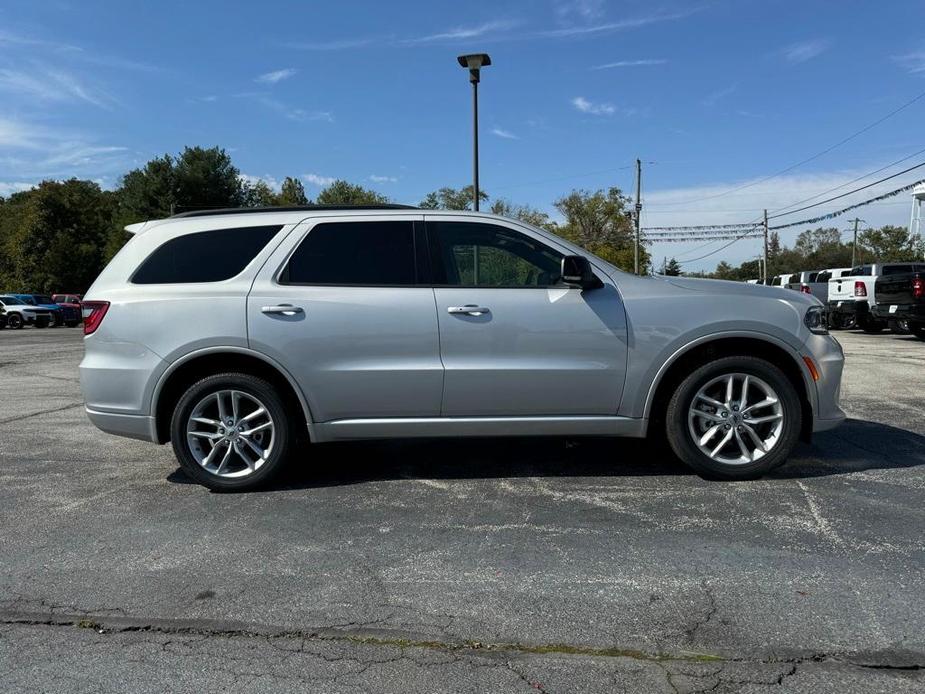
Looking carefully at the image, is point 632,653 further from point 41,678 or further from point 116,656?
point 41,678

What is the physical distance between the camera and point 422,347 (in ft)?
14.9

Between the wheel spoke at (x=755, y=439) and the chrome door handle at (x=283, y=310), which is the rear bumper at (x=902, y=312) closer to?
the wheel spoke at (x=755, y=439)

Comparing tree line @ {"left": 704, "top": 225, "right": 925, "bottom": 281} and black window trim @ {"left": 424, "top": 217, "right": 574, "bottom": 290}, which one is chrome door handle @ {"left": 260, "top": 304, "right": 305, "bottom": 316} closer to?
black window trim @ {"left": 424, "top": 217, "right": 574, "bottom": 290}

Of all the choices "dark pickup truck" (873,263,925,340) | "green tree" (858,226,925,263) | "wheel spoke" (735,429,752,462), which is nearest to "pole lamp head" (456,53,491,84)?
"dark pickup truck" (873,263,925,340)

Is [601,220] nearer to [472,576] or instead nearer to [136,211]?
[136,211]

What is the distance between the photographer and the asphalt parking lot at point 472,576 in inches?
101

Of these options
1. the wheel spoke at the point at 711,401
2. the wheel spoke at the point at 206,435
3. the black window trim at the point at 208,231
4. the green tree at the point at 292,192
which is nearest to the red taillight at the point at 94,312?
the black window trim at the point at 208,231

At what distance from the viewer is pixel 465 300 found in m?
4.55

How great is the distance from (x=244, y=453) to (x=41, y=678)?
2184 millimetres

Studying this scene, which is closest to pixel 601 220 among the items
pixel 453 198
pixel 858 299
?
pixel 453 198

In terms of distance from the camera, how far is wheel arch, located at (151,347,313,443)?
15.0 ft

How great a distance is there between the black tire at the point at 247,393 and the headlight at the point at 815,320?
357cm

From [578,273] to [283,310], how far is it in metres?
1.94

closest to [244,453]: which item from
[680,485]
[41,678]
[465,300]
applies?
[465,300]
